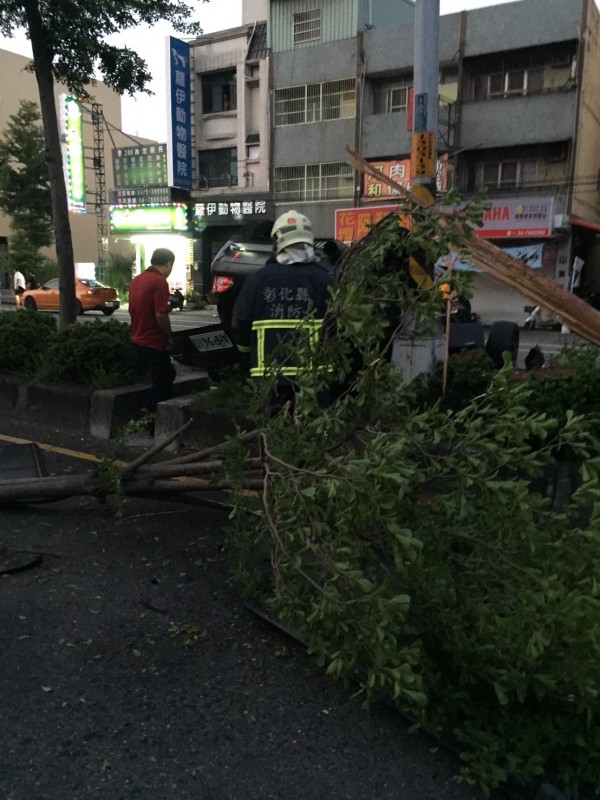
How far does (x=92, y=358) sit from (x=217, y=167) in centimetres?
2757

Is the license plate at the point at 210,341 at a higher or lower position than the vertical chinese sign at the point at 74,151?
lower

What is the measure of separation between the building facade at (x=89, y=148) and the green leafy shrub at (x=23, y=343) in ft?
98.6

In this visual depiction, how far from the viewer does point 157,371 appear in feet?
22.0

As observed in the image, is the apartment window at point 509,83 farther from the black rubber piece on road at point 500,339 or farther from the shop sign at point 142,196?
the black rubber piece on road at point 500,339

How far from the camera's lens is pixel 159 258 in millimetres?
6656

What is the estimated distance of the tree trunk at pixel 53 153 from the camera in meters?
8.08

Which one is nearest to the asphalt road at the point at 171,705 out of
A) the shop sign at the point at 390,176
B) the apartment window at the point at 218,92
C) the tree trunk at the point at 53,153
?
the tree trunk at the point at 53,153

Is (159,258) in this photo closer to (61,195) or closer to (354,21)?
(61,195)

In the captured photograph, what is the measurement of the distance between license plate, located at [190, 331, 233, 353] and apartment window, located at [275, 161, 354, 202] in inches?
883

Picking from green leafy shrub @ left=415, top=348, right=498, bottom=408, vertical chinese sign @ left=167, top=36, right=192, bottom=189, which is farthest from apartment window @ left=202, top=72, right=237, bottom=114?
green leafy shrub @ left=415, top=348, right=498, bottom=408

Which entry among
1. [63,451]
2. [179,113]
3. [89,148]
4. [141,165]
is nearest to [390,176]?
[179,113]

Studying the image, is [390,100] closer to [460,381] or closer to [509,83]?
[509,83]

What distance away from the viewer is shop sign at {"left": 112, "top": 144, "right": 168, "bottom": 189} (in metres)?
34.2

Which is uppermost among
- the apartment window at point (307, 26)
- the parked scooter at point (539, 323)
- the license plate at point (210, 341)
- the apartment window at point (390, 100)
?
the apartment window at point (307, 26)
